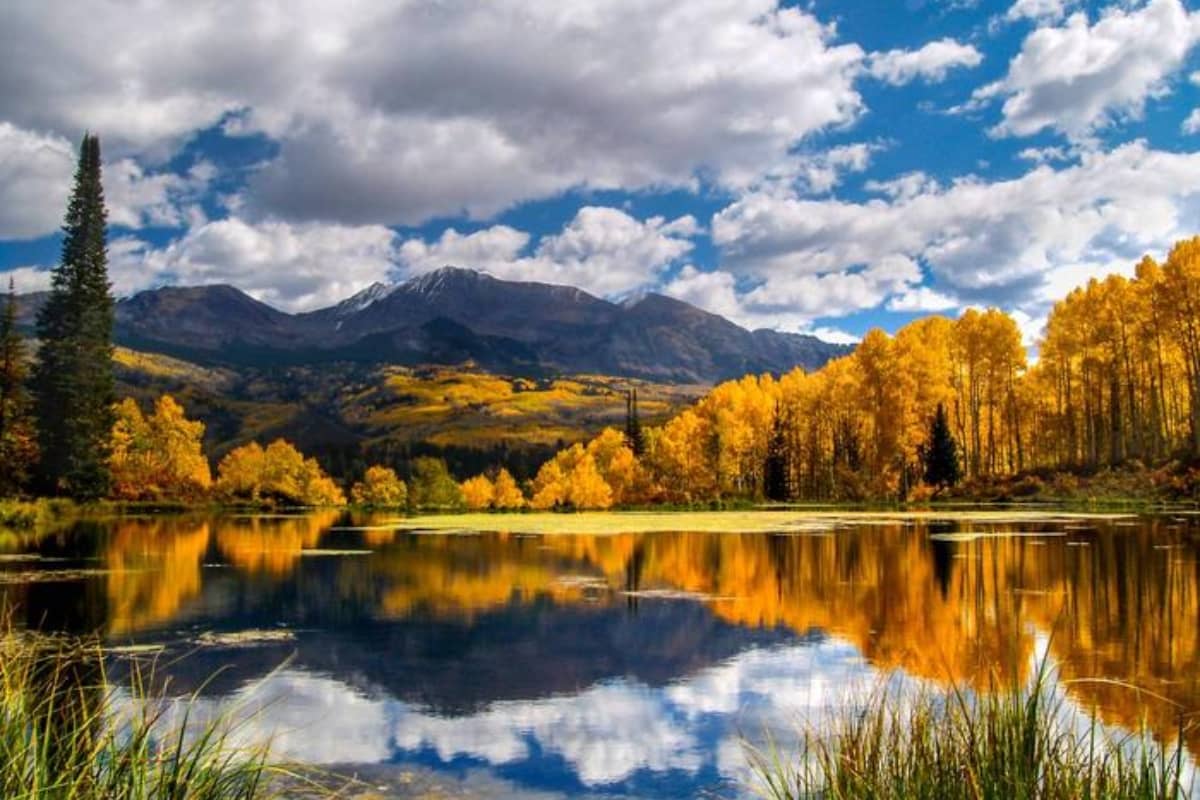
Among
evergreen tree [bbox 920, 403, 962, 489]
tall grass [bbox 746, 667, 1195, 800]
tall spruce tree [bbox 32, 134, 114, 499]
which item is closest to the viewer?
tall grass [bbox 746, 667, 1195, 800]

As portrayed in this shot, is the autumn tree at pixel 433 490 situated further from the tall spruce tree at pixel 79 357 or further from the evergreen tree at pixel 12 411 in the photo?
the evergreen tree at pixel 12 411

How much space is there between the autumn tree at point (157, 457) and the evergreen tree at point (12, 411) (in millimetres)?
22049

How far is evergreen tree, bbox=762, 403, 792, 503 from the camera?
3895 inches

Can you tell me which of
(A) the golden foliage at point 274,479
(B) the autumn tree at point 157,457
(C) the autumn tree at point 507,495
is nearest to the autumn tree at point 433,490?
(C) the autumn tree at point 507,495

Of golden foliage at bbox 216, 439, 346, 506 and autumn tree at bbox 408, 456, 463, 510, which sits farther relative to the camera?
golden foliage at bbox 216, 439, 346, 506

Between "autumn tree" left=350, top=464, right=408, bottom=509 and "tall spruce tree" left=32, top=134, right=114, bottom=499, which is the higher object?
"tall spruce tree" left=32, top=134, right=114, bottom=499

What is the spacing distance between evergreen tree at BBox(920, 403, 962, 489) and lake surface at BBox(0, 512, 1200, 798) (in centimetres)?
4105

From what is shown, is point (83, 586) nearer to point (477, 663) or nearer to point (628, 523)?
point (477, 663)

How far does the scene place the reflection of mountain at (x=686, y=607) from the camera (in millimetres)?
17656

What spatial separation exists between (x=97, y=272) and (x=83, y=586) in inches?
2833

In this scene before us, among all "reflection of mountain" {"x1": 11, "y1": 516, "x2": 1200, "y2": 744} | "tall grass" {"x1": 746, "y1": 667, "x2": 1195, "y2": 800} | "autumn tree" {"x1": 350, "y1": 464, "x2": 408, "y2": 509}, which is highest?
"tall grass" {"x1": 746, "y1": 667, "x2": 1195, "y2": 800}

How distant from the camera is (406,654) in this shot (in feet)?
67.1

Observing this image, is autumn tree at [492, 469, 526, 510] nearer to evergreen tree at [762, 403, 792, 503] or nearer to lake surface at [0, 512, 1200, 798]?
evergreen tree at [762, 403, 792, 503]

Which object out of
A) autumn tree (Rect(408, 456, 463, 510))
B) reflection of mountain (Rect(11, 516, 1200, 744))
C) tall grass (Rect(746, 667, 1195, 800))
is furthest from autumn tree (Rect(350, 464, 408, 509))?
tall grass (Rect(746, 667, 1195, 800))
